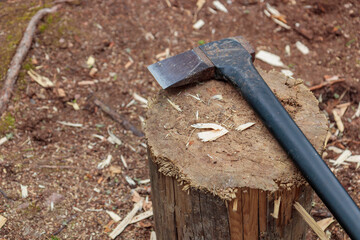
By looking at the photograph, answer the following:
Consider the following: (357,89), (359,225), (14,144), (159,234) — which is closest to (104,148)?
(14,144)

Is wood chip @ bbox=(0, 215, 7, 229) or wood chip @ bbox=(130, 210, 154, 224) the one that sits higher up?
wood chip @ bbox=(0, 215, 7, 229)

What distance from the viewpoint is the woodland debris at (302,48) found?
4889 mm

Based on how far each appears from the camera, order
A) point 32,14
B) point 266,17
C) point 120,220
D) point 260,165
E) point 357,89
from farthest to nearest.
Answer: point 266,17, point 32,14, point 357,89, point 120,220, point 260,165

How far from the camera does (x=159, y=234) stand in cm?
272

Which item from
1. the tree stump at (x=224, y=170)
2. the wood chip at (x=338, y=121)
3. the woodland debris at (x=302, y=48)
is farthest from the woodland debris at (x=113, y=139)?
the woodland debris at (x=302, y=48)

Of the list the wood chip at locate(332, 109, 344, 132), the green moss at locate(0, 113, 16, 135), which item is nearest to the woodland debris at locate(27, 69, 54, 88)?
the green moss at locate(0, 113, 16, 135)

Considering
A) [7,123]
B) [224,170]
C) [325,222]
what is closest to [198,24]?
[7,123]

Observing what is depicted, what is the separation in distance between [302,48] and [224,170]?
3.34 m

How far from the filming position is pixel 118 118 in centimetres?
419

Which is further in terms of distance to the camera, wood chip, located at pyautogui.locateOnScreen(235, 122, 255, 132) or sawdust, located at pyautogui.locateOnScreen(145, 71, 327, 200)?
wood chip, located at pyautogui.locateOnScreen(235, 122, 255, 132)

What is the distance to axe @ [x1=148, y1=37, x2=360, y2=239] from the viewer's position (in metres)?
1.94

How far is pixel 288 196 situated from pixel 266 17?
11.8 ft

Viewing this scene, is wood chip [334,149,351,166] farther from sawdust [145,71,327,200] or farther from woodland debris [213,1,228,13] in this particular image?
woodland debris [213,1,228,13]

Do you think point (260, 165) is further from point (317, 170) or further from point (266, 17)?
point (266, 17)
